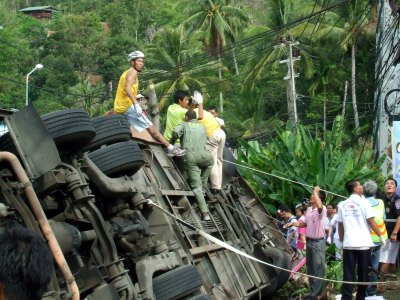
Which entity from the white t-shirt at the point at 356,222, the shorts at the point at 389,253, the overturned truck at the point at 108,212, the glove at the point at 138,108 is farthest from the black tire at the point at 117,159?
the shorts at the point at 389,253

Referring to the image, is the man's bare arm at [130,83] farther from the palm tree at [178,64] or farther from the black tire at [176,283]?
the palm tree at [178,64]

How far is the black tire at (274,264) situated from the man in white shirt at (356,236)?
0.87 metres

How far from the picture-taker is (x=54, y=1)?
12219cm

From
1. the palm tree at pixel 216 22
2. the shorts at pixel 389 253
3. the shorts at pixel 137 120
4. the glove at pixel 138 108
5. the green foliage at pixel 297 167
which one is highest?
the palm tree at pixel 216 22

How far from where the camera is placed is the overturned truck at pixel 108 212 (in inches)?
257

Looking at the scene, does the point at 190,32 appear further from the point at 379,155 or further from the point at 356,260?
the point at 356,260

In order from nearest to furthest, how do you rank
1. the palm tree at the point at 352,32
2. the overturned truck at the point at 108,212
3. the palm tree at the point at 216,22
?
1. the overturned truck at the point at 108,212
2. the palm tree at the point at 352,32
3. the palm tree at the point at 216,22

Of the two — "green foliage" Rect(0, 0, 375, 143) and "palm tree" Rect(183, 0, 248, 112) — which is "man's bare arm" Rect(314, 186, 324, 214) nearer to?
"green foliage" Rect(0, 0, 375, 143)

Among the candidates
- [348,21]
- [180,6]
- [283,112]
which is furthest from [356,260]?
[180,6]

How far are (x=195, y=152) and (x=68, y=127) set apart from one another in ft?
12.3

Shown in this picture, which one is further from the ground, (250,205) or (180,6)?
(180,6)

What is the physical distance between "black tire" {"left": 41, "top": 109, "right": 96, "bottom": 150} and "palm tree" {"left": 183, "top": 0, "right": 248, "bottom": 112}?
4911 cm

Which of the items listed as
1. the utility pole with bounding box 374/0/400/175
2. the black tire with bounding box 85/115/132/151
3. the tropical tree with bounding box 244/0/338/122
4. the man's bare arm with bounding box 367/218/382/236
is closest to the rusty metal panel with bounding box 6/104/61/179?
the black tire with bounding box 85/115/132/151

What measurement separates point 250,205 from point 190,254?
4136mm
